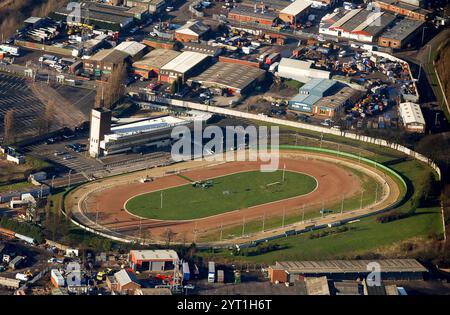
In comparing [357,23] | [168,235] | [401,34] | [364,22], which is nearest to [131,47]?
[357,23]

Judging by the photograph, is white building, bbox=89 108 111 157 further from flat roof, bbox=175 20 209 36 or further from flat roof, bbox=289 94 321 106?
flat roof, bbox=175 20 209 36

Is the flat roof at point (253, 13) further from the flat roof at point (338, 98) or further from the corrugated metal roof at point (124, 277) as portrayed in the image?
the corrugated metal roof at point (124, 277)

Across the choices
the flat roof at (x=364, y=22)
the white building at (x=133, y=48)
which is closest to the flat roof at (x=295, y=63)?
the flat roof at (x=364, y=22)

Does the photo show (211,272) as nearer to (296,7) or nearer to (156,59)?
(156,59)

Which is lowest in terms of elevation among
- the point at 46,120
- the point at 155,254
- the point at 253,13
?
the point at 46,120

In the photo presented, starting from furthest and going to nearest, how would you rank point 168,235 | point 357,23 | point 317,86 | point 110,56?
point 357,23 < point 110,56 < point 317,86 < point 168,235

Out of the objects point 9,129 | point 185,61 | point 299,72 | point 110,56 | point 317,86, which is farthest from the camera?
point 110,56
